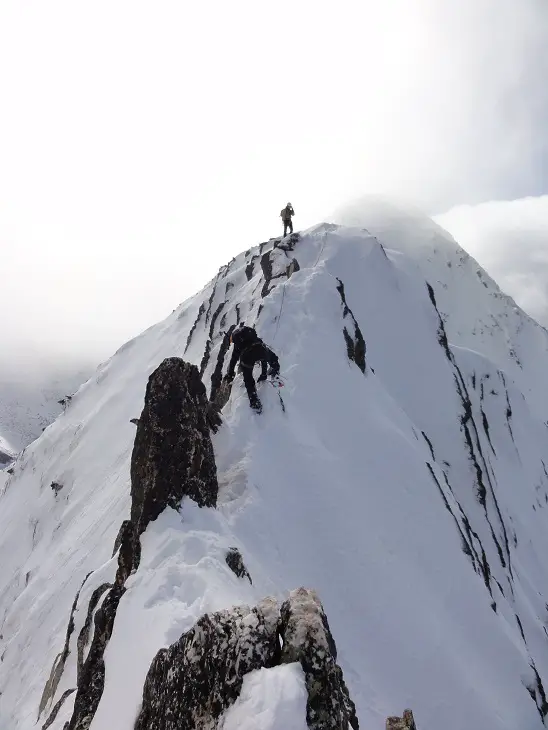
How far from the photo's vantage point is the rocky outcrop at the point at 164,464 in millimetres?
11836

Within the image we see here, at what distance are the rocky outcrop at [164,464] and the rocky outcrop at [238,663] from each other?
13.1ft

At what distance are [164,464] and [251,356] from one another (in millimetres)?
6199

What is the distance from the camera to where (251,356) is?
1778cm

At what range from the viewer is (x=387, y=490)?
1945 cm

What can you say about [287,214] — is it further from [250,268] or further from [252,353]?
[252,353]

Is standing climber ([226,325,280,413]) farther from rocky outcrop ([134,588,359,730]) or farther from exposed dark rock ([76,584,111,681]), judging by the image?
rocky outcrop ([134,588,359,730])

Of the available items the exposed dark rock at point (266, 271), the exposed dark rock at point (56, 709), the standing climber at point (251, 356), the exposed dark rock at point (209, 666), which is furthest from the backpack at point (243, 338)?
the exposed dark rock at point (266, 271)

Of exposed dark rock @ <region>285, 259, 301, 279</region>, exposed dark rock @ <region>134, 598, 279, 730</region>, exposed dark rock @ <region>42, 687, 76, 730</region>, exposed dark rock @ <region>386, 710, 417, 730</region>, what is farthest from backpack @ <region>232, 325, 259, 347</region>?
exposed dark rock @ <region>285, 259, 301, 279</region>

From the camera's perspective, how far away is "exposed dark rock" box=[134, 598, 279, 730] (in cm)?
→ 611

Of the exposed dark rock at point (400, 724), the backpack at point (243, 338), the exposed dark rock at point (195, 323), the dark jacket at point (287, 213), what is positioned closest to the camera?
the exposed dark rock at point (400, 724)

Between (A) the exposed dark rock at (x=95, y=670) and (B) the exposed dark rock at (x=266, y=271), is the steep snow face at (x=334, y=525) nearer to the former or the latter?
(B) the exposed dark rock at (x=266, y=271)

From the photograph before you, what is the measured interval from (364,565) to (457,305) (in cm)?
6577

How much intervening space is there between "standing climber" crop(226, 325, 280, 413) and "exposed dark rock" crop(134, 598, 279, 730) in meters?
10.7

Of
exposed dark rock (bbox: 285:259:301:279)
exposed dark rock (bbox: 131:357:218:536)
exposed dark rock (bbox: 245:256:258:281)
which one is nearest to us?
exposed dark rock (bbox: 131:357:218:536)
